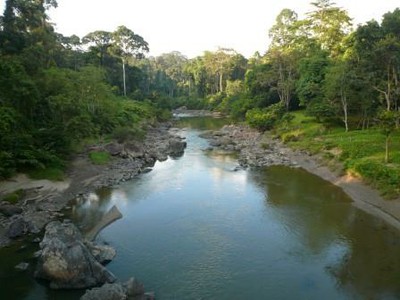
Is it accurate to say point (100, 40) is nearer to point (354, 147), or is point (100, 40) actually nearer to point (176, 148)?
point (176, 148)

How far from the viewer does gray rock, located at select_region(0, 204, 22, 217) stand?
29922mm

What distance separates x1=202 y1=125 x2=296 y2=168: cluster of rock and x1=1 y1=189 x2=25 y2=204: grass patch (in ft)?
79.1

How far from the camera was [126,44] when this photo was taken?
9669 cm

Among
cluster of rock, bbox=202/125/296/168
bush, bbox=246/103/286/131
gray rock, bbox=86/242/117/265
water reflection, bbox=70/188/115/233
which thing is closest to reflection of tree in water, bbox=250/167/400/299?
Answer: cluster of rock, bbox=202/125/296/168

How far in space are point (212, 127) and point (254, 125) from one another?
17.6 meters

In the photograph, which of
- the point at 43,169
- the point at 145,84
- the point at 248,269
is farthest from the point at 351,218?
the point at 145,84

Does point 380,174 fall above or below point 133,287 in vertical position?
above

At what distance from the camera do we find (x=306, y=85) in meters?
65.1

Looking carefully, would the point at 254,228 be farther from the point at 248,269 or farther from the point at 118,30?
the point at 118,30

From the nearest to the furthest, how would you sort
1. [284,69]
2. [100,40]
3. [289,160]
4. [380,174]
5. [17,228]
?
1. [17,228]
2. [380,174]
3. [289,160]
4. [284,69]
5. [100,40]

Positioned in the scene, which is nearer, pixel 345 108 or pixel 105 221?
pixel 105 221

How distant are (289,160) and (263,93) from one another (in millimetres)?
32098

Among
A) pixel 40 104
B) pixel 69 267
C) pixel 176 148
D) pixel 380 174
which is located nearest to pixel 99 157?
pixel 40 104

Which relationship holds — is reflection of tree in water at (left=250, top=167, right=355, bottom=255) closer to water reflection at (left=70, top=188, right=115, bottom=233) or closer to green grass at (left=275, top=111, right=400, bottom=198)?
green grass at (left=275, top=111, right=400, bottom=198)
